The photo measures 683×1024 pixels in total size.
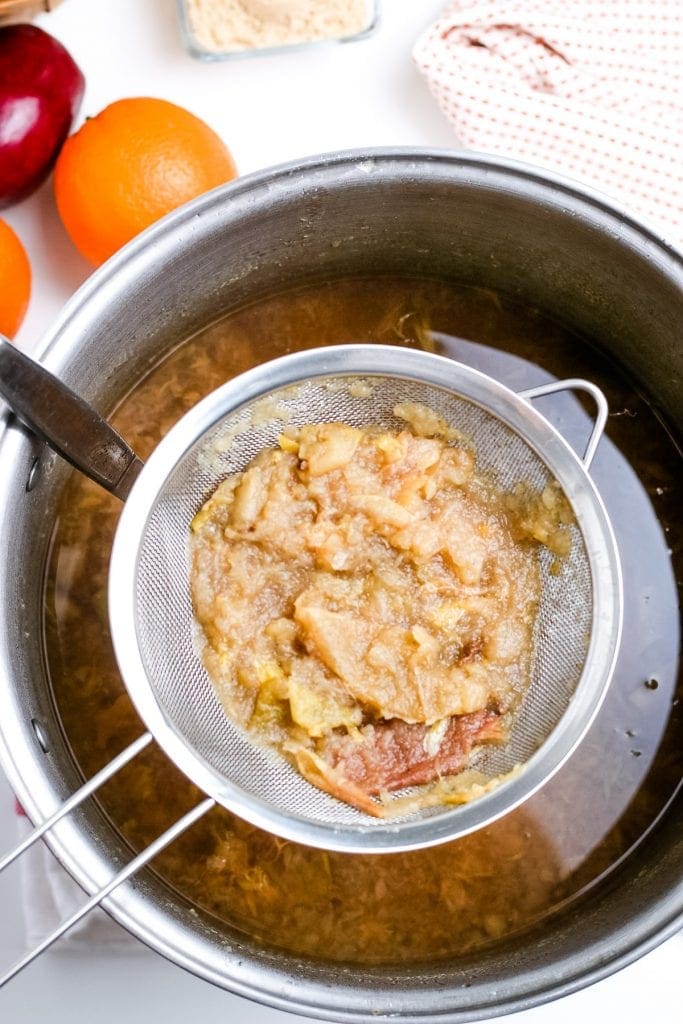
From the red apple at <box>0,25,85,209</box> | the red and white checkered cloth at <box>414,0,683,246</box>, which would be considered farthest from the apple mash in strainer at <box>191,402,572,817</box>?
the red apple at <box>0,25,85,209</box>

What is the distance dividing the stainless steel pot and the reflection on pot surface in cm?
4

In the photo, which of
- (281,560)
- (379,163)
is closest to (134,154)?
(379,163)

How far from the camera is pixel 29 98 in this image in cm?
154

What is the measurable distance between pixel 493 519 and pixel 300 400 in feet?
1.12

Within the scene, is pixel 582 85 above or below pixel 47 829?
above

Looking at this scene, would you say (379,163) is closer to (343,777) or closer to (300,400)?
(300,400)

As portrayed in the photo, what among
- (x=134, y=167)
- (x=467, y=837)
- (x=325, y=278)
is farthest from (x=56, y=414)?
(x=467, y=837)

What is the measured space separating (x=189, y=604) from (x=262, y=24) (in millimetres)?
949

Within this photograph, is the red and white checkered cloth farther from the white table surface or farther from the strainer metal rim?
the strainer metal rim

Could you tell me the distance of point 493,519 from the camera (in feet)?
4.80

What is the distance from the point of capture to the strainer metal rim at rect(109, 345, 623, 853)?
1320 millimetres

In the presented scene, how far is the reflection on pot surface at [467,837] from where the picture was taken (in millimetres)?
1499

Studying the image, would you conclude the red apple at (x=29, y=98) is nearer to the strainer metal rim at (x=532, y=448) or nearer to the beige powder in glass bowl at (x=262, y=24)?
the beige powder in glass bowl at (x=262, y=24)

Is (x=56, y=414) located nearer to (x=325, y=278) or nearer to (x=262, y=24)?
(x=325, y=278)
